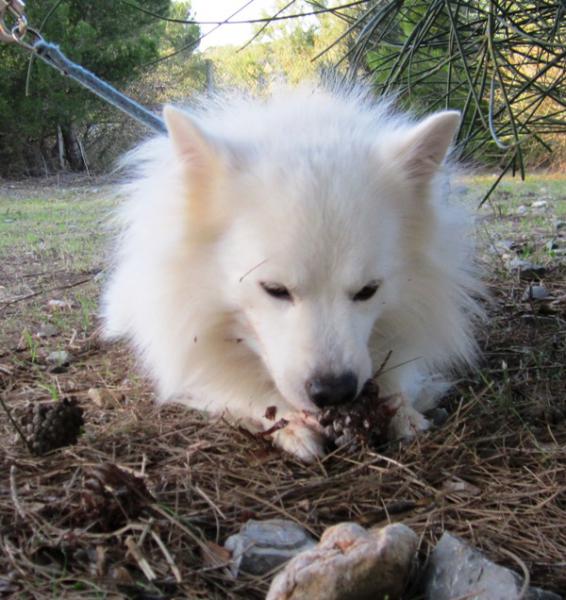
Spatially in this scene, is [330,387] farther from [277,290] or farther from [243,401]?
[243,401]

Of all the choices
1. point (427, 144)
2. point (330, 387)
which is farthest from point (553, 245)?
point (330, 387)

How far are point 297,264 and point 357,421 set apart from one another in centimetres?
56

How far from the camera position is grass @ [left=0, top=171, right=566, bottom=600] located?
1.61m

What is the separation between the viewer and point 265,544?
5.42 feet

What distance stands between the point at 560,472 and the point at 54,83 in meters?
16.7

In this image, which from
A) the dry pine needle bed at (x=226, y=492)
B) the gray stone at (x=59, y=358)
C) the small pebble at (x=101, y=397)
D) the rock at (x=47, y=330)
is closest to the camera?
the dry pine needle bed at (x=226, y=492)

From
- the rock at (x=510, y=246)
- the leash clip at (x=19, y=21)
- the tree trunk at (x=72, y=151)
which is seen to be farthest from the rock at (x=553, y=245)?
the tree trunk at (x=72, y=151)

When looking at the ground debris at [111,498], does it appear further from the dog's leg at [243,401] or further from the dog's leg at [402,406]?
the dog's leg at [402,406]

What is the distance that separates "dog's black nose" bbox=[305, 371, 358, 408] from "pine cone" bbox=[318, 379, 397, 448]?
8cm

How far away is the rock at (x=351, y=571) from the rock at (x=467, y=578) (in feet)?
0.23

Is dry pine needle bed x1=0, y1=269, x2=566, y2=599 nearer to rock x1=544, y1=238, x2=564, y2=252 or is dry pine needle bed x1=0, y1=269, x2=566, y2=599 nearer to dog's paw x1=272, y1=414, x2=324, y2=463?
dog's paw x1=272, y1=414, x2=324, y2=463

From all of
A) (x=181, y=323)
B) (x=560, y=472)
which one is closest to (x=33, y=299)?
(x=181, y=323)

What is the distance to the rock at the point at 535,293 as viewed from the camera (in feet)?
12.3

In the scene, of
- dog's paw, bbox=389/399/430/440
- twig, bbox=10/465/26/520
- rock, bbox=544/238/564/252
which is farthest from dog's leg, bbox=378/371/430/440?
rock, bbox=544/238/564/252
